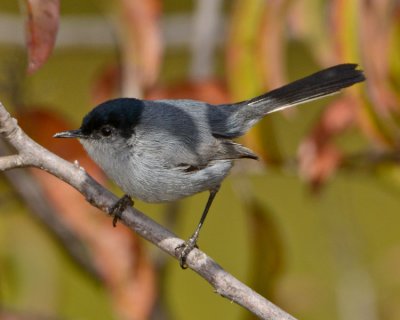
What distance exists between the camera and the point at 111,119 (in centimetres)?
236

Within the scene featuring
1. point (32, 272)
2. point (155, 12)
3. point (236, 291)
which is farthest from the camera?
point (32, 272)

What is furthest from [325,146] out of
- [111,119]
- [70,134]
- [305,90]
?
[70,134]

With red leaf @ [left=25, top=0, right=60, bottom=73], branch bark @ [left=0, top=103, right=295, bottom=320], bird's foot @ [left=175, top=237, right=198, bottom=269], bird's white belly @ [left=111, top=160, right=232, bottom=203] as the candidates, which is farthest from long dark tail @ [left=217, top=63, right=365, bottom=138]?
red leaf @ [left=25, top=0, right=60, bottom=73]

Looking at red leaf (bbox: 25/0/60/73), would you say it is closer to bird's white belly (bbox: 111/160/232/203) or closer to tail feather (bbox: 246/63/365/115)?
bird's white belly (bbox: 111/160/232/203)

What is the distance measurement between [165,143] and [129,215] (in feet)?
1.59

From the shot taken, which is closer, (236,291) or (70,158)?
(236,291)

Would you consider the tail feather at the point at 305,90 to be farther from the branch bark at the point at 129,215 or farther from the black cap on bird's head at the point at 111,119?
the branch bark at the point at 129,215

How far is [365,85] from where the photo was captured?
6.79ft

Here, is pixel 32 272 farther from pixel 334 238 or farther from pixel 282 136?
pixel 282 136

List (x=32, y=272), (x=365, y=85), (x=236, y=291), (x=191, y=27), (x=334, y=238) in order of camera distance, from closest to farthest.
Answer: (x=236, y=291), (x=365, y=85), (x=32, y=272), (x=334, y=238), (x=191, y=27)

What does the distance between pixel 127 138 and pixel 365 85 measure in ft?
2.43

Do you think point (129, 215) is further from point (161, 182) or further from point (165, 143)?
point (165, 143)

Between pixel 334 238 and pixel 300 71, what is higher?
pixel 300 71

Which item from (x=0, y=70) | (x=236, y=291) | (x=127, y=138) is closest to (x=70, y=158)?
(x=127, y=138)
